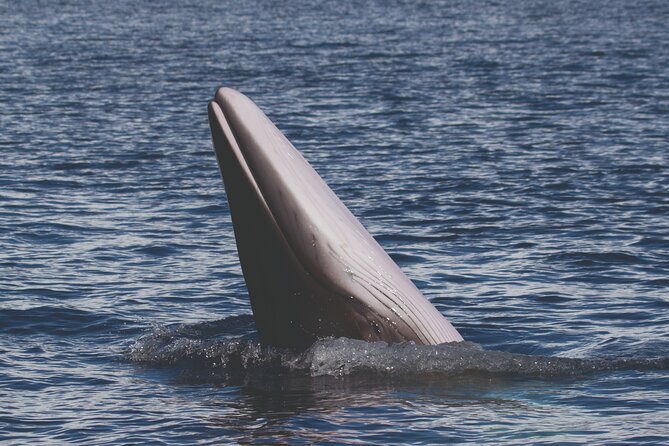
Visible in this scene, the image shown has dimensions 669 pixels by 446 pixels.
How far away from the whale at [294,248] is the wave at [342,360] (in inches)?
13.0

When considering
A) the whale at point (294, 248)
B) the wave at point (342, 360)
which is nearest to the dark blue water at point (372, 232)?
the wave at point (342, 360)

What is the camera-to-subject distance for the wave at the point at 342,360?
48.8 feet

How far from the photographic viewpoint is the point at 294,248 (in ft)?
45.5

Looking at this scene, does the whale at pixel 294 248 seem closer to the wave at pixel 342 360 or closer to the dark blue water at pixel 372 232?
the wave at pixel 342 360

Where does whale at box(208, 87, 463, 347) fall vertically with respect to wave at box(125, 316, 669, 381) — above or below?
above

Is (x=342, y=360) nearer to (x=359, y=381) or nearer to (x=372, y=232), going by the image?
(x=359, y=381)

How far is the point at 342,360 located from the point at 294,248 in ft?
5.40

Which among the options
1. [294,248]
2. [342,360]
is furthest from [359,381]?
[294,248]

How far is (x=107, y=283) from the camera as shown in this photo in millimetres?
21516

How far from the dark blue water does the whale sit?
56 cm

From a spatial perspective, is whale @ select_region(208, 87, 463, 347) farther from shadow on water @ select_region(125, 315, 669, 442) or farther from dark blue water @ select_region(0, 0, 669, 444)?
dark blue water @ select_region(0, 0, 669, 444)

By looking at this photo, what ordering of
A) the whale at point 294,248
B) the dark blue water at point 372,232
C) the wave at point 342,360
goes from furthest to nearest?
the wave at point 342,360 < the dark blue water at point 372,232 < the whale at point 294,248

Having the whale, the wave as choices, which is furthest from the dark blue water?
the whale

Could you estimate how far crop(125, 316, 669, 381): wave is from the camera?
14.9 m
